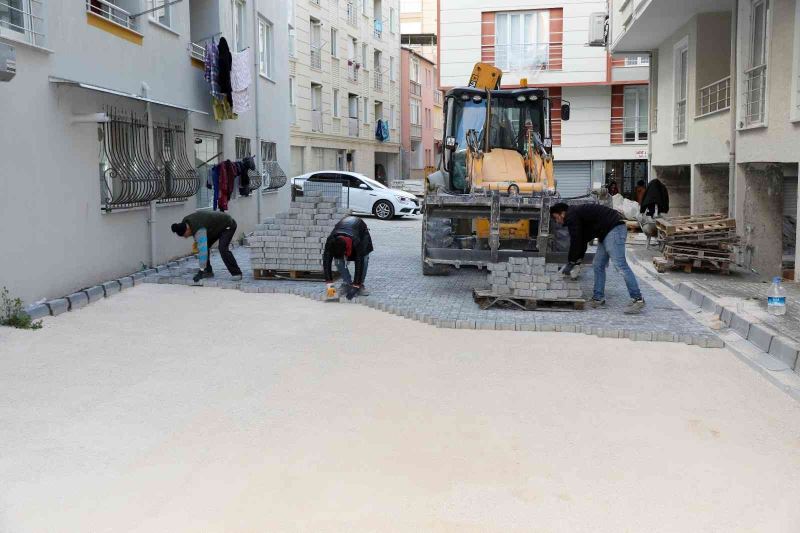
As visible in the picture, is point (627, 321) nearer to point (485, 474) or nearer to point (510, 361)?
point (510, 361)

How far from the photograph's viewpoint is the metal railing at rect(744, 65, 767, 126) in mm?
13039

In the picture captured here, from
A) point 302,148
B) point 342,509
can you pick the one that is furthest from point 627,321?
point 302,148

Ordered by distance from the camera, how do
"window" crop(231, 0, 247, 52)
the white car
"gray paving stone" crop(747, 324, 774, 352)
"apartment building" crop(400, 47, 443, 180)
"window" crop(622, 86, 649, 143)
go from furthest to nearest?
"apartment building" crop(400, 47, 443, 180), "window" crop(622, 86, 649, 143), the white car, "window" crop(231, 0, 247, 52), "gray paving stone" crop(747, 324, 774, 352)

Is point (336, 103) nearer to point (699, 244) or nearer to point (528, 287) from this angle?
point (699, 244)

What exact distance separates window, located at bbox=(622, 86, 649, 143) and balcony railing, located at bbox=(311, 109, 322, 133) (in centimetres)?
1272

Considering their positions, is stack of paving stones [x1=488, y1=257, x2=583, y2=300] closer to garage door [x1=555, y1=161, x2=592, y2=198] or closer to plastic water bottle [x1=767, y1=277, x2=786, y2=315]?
plastic water bottle [x1=767, y1=277, x2=786, y2=315]

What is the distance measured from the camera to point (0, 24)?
9.02m

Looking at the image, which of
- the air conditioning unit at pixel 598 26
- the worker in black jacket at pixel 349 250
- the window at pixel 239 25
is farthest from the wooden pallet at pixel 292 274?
the air conditioning unit at pixel 598 26

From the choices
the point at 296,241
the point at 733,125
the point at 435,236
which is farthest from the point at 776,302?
the point at 296,241

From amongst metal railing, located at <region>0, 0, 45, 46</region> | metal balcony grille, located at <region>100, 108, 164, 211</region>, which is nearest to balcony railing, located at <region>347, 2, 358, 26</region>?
metal balcony grille, located at <region>100, 108, 164, 211</region>

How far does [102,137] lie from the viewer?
12.1 metres

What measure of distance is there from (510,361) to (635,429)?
85.2 inches

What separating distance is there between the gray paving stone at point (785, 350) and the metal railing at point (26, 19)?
29.2ft

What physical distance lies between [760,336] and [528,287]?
2.82 metres
